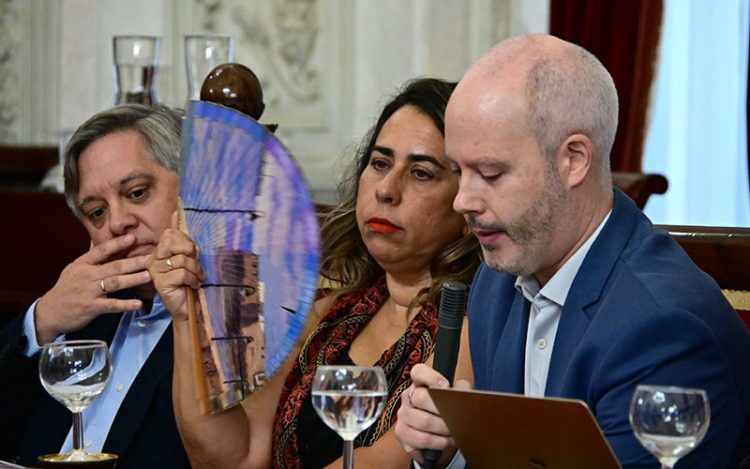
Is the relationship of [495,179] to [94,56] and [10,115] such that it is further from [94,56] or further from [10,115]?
[10,115]

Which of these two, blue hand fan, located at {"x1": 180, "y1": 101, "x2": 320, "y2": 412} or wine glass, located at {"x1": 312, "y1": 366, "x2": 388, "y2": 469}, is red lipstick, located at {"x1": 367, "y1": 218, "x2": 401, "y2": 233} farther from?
wine glass, located at {"x1": 312, "y1": 366, "x2": 388, "y2": 469}

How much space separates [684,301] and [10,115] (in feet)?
19.8

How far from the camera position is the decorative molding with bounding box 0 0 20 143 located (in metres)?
7.14

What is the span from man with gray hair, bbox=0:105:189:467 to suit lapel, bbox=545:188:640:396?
2.71 ft

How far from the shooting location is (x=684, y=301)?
5.45ft

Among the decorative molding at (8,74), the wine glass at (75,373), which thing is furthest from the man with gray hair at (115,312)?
the decorative molding at (8,74)

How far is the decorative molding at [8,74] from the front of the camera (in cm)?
714

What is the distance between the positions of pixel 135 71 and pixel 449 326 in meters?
1.82

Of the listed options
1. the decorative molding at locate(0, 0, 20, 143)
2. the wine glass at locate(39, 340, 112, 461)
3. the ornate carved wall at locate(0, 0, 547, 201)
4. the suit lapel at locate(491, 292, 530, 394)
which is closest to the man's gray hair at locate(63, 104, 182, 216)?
the wine glass at locate(39, 340, 112, 461)

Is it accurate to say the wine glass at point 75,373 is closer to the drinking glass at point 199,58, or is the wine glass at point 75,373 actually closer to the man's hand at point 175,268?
the man's hand at point 175,268

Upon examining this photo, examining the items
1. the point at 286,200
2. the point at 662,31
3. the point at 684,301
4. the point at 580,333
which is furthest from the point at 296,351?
the point at 662,31

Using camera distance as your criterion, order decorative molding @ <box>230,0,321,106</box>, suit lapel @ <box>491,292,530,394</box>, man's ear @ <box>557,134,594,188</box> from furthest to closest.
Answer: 1. decorative molding @ <box>230,0,321,106</box>
2. suit lapel @ <box>491,292,530,394</box>
3. man's ear @ <box>557,134,594,188</box>

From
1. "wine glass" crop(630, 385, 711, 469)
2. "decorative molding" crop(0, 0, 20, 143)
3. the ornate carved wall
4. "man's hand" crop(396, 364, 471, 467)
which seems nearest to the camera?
"wine glass" crop(630, 385, 711, 469)

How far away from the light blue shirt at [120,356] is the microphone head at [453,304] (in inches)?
36.2
